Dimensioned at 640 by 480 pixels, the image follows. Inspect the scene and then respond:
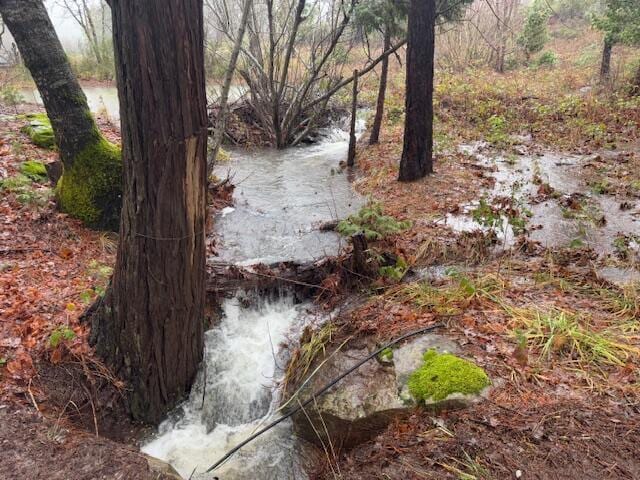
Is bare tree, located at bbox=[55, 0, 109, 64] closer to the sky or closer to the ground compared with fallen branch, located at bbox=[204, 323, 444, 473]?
closer to the sky

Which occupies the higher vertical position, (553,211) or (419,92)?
(419,92)

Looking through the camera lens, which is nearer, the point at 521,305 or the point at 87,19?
the point at 521,305

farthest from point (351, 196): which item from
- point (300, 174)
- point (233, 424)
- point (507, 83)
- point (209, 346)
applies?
point (507, 83)

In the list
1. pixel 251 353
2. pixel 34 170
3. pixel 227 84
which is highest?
pixel 227 84

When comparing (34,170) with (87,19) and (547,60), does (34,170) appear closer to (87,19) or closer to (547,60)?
(547,60)

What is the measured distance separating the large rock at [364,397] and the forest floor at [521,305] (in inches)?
4.7

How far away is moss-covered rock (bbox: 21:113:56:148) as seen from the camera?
8.20m

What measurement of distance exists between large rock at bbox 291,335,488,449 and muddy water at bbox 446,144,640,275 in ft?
9.07

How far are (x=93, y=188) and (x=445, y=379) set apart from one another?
5.21 meters

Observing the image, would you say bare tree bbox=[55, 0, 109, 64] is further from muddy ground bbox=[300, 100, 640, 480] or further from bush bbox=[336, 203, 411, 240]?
bush bbox=[336, 203, 411, 240]

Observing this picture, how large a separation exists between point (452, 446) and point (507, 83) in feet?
56.0

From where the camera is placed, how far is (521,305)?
163 inches

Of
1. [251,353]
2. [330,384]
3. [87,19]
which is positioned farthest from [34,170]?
[87,19]

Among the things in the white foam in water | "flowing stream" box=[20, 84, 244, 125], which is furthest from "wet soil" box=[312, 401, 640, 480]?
"flowing stream" box=[20, 84, 244, 125]
